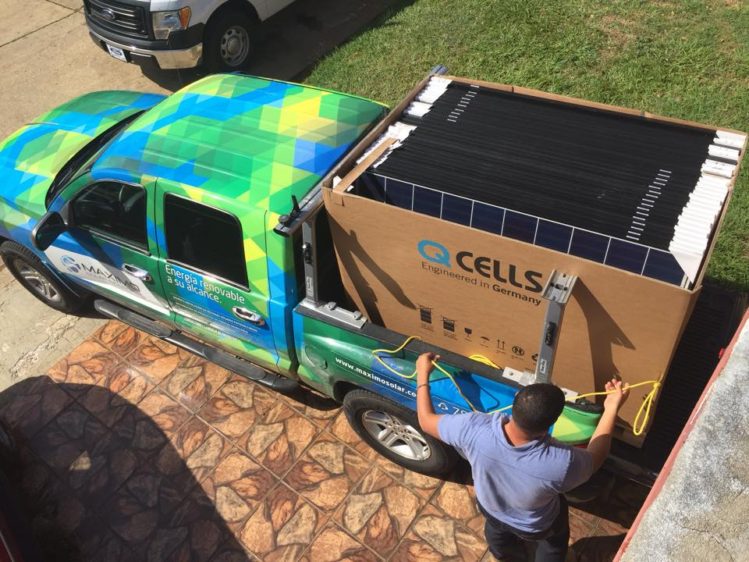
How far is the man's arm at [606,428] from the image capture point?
125 inches

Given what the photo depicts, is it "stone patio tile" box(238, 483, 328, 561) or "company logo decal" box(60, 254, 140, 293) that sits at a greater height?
"company logo decal" box(60, 254, 140, 293)

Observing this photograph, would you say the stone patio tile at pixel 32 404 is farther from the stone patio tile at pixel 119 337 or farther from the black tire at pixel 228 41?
the black tire at pixel 228 41

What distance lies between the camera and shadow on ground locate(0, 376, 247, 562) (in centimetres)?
447

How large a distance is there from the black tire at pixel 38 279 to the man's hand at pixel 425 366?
3563 millimetres

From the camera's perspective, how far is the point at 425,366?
3.56m

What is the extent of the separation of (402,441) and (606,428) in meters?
1.68

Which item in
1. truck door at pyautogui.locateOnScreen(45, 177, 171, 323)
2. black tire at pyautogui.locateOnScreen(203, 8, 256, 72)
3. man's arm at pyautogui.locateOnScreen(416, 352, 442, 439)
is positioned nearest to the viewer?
man's arm at pyautogui.locateOnScreen(416, 352, 442, 439)

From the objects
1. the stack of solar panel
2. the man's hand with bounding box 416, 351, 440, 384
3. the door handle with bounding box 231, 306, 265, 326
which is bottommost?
the door handle with bounding box 231, 306, 265, 326

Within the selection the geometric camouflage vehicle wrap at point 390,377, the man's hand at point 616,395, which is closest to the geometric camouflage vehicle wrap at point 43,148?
the geometric camouflage vehicle wrap at point 390,377

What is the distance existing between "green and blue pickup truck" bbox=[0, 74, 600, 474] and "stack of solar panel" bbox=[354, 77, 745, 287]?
0.66 m

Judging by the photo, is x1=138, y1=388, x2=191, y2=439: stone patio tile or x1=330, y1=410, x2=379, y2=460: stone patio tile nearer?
x1=330, y1=410, x2=379, y2=460: stone patio tile

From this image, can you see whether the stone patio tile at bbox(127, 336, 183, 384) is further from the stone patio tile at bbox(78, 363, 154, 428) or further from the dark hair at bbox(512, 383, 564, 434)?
the dark hair at bbox(512, 383, 564, 434)

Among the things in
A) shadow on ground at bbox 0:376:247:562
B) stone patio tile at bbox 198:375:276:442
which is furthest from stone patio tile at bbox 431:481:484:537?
stone patio tile at bbox 198:375:276:442

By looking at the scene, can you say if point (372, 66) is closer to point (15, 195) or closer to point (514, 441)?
point (15, 195)
